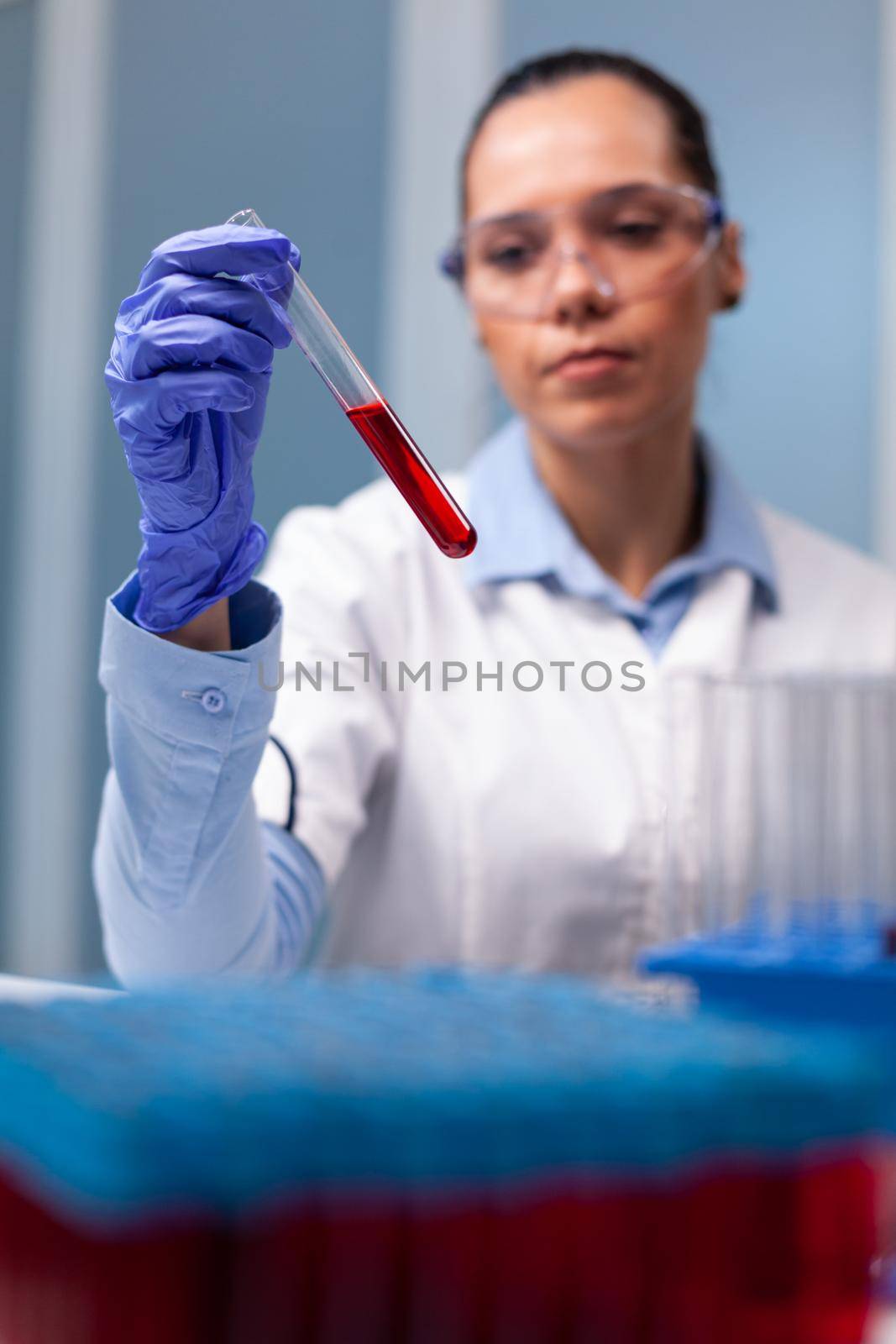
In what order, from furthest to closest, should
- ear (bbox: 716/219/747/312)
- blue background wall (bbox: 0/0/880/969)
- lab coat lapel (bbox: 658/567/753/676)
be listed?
blue background wall (bbox: 0/0/880/969) → ear (bbox: 716/219/747/312) → lab coat lapel (bbox: 658/567/753/676)

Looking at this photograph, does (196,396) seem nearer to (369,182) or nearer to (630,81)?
(630,81)

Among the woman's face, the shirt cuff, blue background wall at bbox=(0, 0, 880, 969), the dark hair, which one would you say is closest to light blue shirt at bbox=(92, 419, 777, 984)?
the shirt cuff

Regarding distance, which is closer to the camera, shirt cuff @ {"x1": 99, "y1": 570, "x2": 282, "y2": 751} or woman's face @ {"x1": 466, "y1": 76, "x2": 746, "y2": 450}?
shirt cuff @ {"x1": 99, "y1": 570, "x2": 282, "y2": 751}

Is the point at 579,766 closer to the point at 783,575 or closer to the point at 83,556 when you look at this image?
the point at 783,575

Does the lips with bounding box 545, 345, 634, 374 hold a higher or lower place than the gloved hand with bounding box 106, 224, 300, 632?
higher

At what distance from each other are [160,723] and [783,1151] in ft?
2.24

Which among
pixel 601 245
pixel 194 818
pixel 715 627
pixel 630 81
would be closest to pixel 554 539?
pixel 715 627

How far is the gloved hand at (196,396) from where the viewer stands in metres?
0.82

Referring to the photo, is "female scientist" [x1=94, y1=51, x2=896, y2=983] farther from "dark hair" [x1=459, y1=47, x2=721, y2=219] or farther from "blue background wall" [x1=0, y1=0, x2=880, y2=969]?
"blue background wall" [x1=0, y1=0, x2=880, y2=969]

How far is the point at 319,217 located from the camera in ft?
8.45

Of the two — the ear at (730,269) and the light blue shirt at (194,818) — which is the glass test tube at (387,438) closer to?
the light blue shirt at (194,818)

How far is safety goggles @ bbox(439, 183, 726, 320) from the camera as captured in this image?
52.6 inches

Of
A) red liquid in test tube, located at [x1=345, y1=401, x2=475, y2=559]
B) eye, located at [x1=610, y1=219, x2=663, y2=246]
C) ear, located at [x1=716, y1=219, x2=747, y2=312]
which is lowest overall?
red liquid in test tube, located at [x1=345, y1=401, x2=475, y2=559]

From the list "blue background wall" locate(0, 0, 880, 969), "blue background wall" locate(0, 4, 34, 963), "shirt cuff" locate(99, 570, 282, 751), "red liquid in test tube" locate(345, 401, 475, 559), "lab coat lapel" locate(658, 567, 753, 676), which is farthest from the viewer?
"blue background wall" locate(0, 4, 34, 963)
